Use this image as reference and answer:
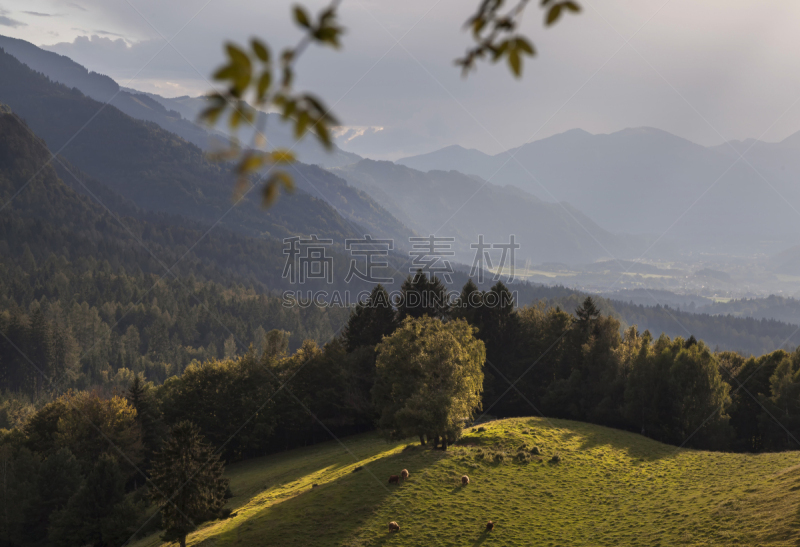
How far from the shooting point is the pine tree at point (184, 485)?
103 ft

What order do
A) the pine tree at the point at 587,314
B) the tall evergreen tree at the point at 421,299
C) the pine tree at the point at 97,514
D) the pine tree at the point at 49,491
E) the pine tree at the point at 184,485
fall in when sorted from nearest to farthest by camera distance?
the pine tree at the point at 184,485
the pine tree at the point at 97,514
the pine tree at the point at 49,491
the pine tree at the point at 587,314
the tall evergreen tree at the point at 421,299

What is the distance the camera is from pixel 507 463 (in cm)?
3859

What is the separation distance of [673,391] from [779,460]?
20178 mm

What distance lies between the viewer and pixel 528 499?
33219mm

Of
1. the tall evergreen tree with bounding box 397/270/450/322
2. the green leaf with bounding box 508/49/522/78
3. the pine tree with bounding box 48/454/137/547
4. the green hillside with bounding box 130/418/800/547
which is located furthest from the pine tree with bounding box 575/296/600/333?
the green leaf with bounding box 508/49/522/78

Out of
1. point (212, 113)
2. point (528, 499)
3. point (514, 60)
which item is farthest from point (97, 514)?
point (514, 60)

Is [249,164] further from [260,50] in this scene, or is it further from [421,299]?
[421,299]

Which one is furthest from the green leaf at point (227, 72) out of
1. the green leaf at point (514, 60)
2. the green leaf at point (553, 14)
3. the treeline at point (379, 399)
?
the treeline at point (379, 399)

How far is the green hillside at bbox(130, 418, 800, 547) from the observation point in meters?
26.7

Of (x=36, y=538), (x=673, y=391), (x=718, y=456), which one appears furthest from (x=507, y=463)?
(x=36, y=538)

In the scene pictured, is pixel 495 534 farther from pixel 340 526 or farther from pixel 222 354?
pixel 222 354

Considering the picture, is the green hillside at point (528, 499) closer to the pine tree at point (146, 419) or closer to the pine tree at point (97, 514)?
the pine tree at point (97, 514)

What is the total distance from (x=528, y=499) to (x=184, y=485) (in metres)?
23.0

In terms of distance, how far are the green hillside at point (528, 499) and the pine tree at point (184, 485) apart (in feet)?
4.94
